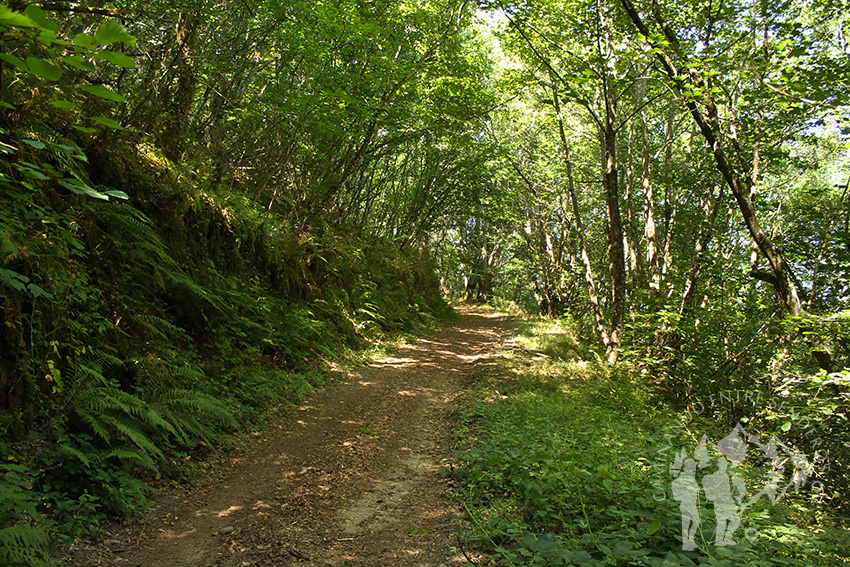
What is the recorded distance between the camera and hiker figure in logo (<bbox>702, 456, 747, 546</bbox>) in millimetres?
3300

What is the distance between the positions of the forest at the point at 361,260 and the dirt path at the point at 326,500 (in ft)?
1.24

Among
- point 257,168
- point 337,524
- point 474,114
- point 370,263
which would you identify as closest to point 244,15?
point 257,168

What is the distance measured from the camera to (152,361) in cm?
543

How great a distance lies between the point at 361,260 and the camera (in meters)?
15.2

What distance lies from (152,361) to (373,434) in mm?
2929

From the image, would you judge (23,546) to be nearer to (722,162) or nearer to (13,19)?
(13,19)

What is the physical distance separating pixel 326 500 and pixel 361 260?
11022mm

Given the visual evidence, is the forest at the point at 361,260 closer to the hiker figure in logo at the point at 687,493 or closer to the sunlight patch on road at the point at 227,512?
the hiker figure in logo at the point at 687,493

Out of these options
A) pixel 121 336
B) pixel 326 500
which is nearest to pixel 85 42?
pixel 326 500

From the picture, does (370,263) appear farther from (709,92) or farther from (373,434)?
(709,92)

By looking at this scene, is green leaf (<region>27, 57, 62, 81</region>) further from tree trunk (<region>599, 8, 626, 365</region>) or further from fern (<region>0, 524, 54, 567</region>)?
tree trunk (<region>599, 8, 626, 365</region>)

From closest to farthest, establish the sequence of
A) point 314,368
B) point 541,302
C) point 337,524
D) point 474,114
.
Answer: point 337,524, point 314,368, point 474,114, point 541,302

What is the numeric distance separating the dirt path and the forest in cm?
38

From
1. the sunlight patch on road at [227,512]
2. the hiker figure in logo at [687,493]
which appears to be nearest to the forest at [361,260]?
the hiker figure in logo at [687,493]
